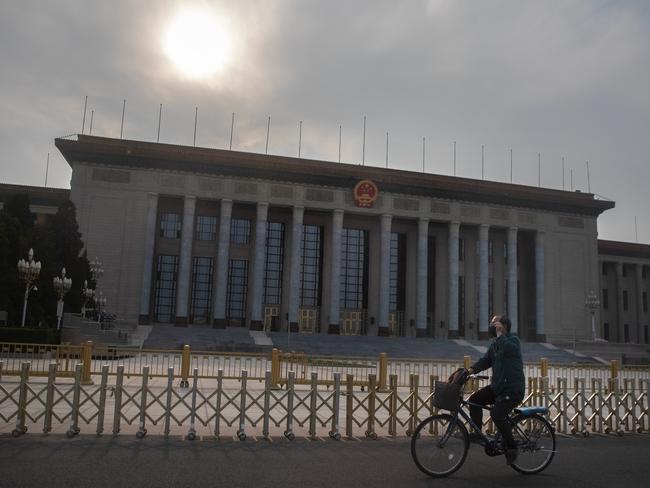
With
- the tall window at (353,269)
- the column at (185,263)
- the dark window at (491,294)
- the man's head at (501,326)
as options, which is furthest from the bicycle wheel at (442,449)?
the dark window at (491,294)

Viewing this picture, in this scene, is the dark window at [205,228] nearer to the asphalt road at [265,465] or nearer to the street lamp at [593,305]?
the street lamp at [593,305]

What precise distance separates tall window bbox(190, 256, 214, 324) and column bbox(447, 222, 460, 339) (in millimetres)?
21173

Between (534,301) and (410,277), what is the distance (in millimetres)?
11981

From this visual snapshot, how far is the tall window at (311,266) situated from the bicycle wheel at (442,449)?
4680 centimetres

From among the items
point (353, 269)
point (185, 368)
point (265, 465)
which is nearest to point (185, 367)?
point (185, 368)

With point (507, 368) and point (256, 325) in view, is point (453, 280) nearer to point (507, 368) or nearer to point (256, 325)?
point (256, 325)

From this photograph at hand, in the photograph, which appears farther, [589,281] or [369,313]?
[589,281]

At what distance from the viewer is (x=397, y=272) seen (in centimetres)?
5706

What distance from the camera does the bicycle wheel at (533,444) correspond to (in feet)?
26.1

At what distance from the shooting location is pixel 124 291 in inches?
1901

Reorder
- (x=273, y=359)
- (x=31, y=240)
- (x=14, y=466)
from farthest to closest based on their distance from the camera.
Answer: (x=31, y=240) → (x=273, y=359) → (x=14, y=466)

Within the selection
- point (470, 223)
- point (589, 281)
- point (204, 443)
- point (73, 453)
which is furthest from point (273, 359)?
point (589, 281)

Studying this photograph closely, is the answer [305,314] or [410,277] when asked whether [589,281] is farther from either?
[305,314]

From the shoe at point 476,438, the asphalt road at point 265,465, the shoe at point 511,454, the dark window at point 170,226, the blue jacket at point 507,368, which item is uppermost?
the dark window at point 170,226
